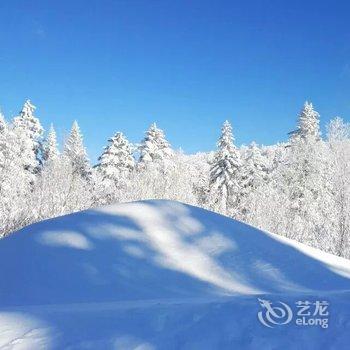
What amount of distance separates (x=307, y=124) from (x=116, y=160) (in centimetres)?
1641

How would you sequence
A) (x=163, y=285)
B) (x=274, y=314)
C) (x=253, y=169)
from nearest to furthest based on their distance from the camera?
(x=274, y=314), (x=163, y=285), (x=253, y=169)

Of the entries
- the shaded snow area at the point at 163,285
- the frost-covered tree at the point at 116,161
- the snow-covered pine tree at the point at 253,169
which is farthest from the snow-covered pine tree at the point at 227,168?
the shaded snow area at the point at 163,285

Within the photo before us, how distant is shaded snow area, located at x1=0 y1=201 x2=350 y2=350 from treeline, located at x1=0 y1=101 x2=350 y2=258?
402 inches

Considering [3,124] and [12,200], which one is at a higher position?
[3,124]

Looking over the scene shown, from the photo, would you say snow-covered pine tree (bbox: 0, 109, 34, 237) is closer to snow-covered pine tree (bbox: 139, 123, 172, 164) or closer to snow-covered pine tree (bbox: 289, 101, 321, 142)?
snow-covered pine tree (bbox: 139, 123, 172, 164)

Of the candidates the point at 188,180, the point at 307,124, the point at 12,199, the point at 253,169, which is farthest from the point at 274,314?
the point at 253,169

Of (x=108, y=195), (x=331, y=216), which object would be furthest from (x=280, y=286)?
(x=108, y=195)

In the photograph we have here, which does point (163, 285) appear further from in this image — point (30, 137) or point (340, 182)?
point (30, 137)

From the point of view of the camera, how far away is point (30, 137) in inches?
1577

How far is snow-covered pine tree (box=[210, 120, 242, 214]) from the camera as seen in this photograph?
135 ft

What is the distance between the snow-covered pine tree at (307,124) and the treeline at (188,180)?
8 cm

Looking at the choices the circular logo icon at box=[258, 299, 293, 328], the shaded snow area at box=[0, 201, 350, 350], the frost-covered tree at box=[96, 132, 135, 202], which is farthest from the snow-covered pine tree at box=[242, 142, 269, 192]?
the circular logo icon at box=[258, 299, 293, 328]

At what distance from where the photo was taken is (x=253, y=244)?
1025cm

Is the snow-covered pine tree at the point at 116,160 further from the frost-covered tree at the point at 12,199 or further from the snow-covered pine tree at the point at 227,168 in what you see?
the frost-covered tree at the point at 12,199
